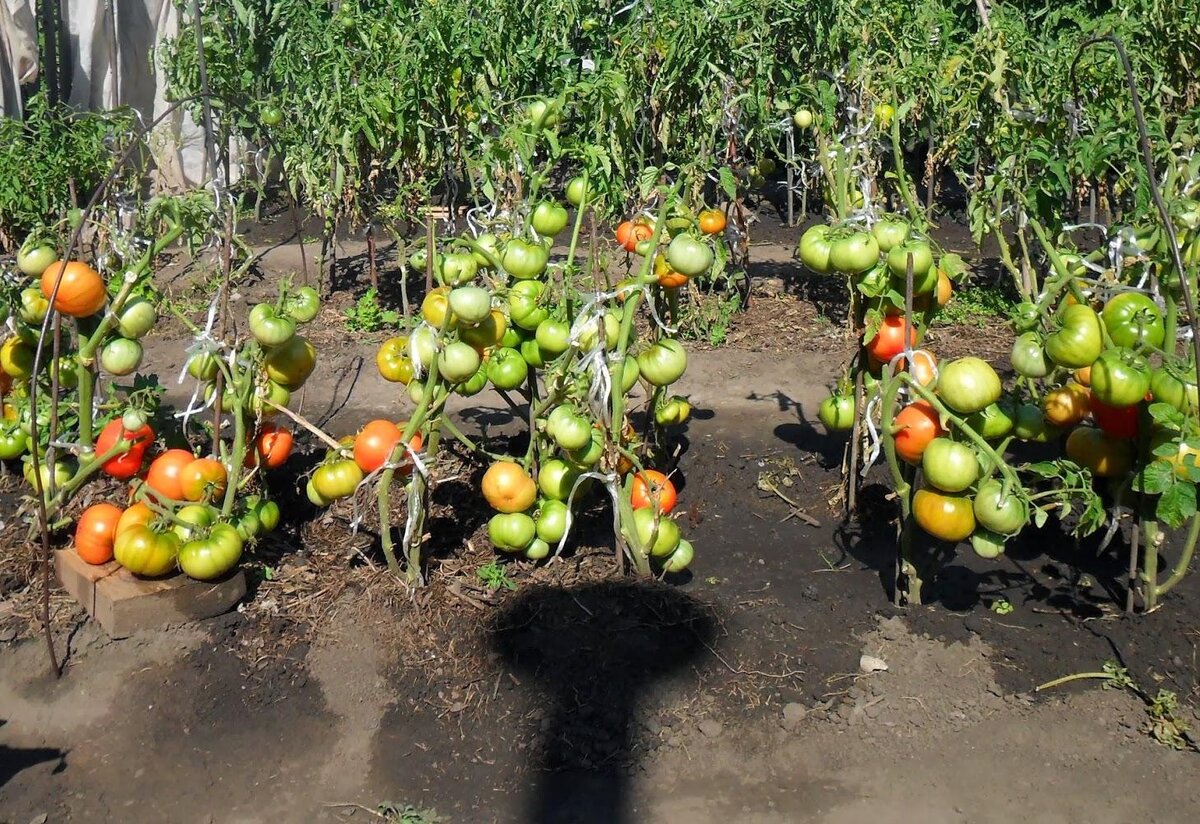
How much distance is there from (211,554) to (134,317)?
718 millimetres

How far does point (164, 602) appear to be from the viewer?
124 inches

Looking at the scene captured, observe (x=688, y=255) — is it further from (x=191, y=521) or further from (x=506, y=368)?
(x=191, y=521)

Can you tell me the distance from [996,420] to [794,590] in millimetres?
882

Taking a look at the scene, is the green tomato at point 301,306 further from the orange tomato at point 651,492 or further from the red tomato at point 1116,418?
the red tomato at point 1116,418

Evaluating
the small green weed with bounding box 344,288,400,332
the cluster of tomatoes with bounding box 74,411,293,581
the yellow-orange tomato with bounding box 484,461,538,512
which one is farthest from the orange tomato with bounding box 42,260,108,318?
the small green weed with bounding box 344,288,400,332

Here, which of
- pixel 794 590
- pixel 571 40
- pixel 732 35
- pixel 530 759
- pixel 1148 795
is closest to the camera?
pixel 1148 795

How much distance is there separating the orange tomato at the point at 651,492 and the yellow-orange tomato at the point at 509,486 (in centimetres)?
30

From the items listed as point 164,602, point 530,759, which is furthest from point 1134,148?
point 164,602

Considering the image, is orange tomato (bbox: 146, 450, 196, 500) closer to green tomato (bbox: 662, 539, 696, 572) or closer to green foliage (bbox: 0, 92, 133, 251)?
green tomato (bbox: 662, 539, 696, 572)

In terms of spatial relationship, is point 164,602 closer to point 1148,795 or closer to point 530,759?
point 530,759

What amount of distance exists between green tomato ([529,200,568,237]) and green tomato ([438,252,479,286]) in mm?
229

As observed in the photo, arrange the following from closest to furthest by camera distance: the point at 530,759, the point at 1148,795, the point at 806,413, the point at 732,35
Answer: the point at 1148,795 → the point at 530,759 → the point at 806,413 → the point at 732,35

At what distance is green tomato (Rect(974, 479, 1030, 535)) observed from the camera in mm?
2574

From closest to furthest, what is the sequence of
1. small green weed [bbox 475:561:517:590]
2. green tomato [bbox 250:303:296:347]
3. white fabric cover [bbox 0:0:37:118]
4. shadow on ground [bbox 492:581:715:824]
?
1. shadow on ground [bbox 492:581:715:824]
2. green tomato [bbox 250:303:296:347]
3. small green weed [bbox 475:561:517:590]
4. white fabric cover [bbox 0:0:37:118]
